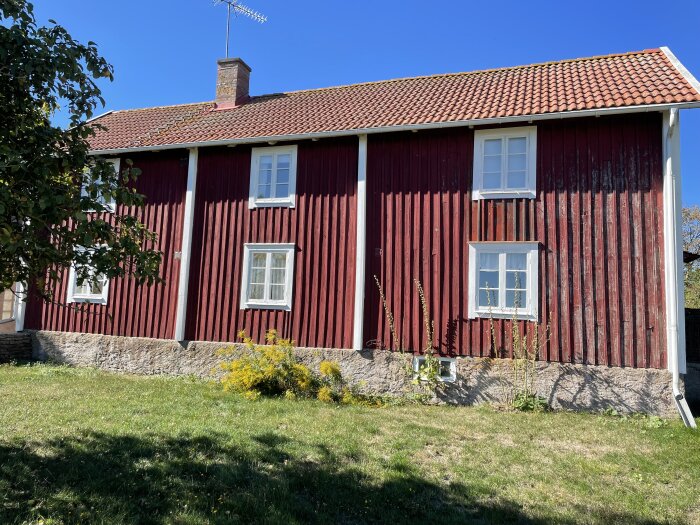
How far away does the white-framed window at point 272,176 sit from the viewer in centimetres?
1155

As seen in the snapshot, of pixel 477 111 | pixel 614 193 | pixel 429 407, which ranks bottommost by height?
pixel 429 407

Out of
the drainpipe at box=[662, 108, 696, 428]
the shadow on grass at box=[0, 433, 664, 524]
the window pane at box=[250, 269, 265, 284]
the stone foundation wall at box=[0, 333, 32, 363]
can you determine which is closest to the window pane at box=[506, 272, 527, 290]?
the drainpipe at box=[662, 108, 696, 428]

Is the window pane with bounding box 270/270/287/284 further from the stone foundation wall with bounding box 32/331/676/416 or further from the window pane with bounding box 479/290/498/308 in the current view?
the window pane with bounding box 479/290/498/308

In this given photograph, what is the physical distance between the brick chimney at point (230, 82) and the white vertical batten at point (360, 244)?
5.75 meters

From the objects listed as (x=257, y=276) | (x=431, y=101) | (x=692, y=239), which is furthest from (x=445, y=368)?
(x=692, y=239)

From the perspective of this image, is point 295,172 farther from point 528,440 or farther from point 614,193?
point 528,440

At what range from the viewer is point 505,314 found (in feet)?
31.3

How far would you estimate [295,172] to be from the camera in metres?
→ 11.5

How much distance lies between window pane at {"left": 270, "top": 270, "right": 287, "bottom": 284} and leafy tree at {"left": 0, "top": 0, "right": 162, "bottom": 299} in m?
6.45

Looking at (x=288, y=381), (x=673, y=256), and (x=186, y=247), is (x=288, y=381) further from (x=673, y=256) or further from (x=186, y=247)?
(x=673, y=256)

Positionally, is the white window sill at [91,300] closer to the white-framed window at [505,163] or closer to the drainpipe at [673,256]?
the white-framed window at [505,163]

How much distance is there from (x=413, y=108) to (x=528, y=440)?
757 centimetres

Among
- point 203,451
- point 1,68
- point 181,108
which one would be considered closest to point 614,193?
point 203,451

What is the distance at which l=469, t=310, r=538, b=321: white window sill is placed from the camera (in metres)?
9.40
